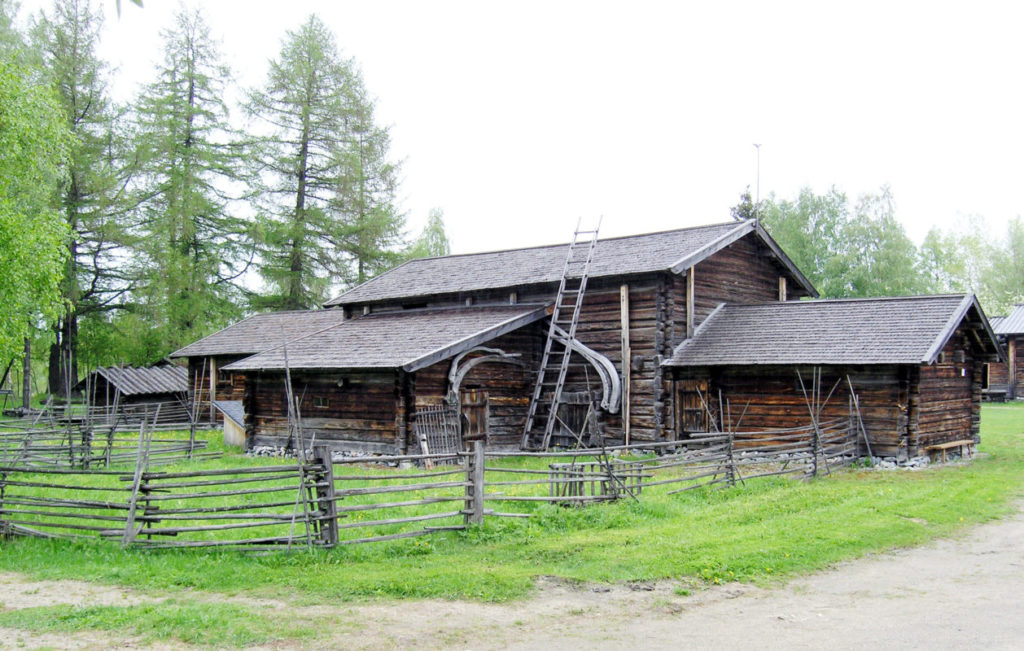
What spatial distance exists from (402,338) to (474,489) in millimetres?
10746

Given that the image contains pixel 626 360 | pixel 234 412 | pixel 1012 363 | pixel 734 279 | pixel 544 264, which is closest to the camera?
pixel 626 360

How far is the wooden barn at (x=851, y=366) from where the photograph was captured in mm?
18734

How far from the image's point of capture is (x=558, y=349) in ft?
75.2

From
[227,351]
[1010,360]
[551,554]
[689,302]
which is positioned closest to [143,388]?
[227,351]

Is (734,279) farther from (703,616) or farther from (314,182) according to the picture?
(314,182)

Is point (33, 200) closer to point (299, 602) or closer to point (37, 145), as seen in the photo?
point (37, 145)

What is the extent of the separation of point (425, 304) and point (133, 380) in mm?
15587

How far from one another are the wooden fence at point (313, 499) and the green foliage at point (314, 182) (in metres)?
24.2

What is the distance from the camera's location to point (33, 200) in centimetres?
2659

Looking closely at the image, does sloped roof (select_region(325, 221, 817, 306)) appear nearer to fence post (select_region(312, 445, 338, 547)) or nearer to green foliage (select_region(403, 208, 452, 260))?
fence post (select_region(312, 445, 338, 547))

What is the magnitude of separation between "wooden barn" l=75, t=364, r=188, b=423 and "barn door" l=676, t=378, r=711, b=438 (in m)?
20.4

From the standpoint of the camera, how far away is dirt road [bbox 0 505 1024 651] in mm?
7348

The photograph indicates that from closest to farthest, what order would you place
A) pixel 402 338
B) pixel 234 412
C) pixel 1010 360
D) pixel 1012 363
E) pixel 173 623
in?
1. pixel 173 623
2. pixel 402 338
3. pixel 234 412
4. pixel 1010 360
5. pixel 1012 363

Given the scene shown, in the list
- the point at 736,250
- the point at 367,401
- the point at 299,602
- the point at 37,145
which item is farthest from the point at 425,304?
the point at 299,602
